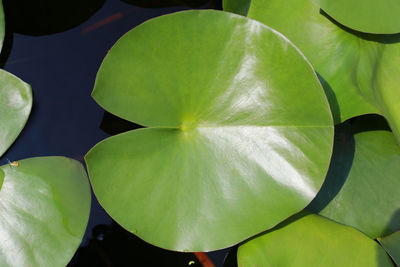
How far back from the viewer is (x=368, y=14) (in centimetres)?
105

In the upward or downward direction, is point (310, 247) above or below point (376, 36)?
below

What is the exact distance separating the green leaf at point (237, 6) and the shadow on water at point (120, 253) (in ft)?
2.72

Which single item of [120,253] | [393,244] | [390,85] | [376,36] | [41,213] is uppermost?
[376,36]

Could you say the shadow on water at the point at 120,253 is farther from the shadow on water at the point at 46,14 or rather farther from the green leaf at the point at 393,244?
the shadow on water at the point at 46,14

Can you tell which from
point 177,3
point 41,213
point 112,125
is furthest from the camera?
point 177,3

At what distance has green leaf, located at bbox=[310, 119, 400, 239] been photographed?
1.13 metres

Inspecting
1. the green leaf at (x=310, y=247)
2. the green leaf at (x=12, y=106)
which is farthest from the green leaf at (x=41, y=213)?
the green leaf at (x=310, y=247)

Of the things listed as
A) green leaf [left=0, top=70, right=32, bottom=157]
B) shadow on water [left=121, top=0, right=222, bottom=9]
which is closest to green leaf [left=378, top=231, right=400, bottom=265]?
shadow on water [left=121, top=0, right=222, bottom=9]

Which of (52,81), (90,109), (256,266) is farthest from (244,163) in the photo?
(52,81)

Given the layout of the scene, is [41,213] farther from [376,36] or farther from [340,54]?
[376,36]

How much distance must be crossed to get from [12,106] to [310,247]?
100 cm

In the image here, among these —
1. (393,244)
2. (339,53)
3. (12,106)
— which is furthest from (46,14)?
(393,244)

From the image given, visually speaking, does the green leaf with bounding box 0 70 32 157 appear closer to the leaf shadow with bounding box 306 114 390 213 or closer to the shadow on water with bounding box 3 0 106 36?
the shadow on water with bounding box 3 0 106 36

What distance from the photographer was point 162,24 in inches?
38.4
